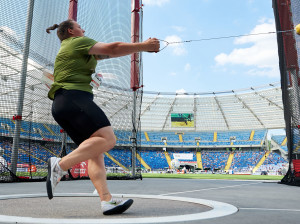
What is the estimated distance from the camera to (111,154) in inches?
486

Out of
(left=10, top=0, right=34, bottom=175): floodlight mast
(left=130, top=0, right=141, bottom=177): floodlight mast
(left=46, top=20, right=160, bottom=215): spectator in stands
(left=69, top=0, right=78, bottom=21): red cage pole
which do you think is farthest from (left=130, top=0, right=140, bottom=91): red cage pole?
(left=46, top=20, right=160, bottom=215): spectator in stands

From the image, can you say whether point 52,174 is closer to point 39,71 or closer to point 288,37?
point 288,37

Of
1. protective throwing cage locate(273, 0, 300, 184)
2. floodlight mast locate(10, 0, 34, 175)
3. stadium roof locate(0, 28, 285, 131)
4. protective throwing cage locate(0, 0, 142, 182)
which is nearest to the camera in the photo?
protective throwing cage locate(273, 0, 300, 184)

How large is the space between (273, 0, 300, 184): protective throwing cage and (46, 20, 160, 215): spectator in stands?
24.4 feet

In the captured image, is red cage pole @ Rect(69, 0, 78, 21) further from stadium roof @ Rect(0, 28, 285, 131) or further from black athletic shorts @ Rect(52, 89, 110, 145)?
stadium roof @ Rect(0, 28, 285, 131)

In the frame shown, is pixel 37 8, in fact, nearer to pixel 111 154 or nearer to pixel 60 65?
pixel 111 154

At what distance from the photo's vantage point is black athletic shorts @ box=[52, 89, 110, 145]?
207 cm

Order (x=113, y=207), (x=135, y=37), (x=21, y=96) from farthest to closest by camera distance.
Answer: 1. (x=135, y=37)
2. (x=21, y=96)
3. (x=113, y=207)

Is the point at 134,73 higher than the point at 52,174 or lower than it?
higher

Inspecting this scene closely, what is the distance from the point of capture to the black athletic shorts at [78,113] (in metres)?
2.07

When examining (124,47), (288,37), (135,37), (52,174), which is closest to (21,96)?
(135,37)

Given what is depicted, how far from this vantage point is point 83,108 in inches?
81.4

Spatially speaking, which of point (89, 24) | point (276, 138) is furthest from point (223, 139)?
point (89, 24)

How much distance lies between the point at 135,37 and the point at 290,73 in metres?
6.63
